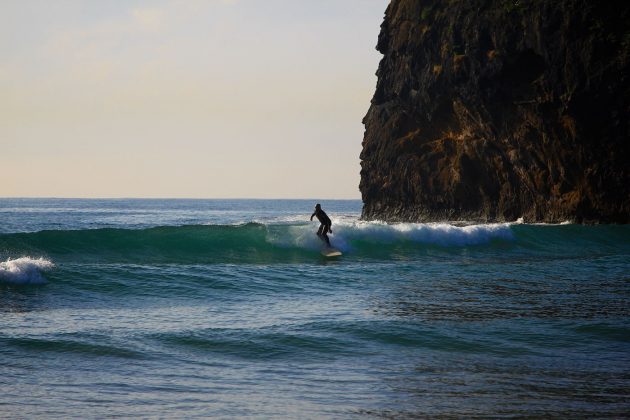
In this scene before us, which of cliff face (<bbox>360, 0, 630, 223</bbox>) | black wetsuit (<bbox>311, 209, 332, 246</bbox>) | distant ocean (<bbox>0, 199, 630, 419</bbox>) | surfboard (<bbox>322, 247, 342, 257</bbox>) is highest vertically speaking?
cliff face (<bbox>360, 0, 630, 223</bbox>)

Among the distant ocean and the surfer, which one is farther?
the surfer

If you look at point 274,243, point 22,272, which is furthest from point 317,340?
point 274,243

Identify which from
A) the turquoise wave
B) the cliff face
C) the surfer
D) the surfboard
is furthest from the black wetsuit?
the cliff face

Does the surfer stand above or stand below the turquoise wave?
above

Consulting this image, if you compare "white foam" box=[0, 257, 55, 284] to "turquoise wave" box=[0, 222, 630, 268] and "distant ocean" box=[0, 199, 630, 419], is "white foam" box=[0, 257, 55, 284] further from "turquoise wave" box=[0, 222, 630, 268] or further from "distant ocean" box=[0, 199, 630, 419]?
"turquoise wave" box=[0, 222, 630, 268]

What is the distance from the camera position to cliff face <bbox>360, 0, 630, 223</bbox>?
36.4 m

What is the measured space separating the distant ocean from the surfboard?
321cm

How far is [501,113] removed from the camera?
4053 cm

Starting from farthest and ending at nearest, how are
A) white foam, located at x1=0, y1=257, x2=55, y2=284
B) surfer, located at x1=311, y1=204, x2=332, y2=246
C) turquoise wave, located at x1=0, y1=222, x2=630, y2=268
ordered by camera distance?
surfer, located at x1=311, y1=204, x2=332, y2=246, turquoise wave, located at x1=0, y1=222, x2=630, y2=268, white foam, located at x1=0, y1=257, x2=55, y2=284

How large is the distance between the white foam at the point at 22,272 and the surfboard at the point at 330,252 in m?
11.1

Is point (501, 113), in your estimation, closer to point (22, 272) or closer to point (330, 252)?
point (330, 252)

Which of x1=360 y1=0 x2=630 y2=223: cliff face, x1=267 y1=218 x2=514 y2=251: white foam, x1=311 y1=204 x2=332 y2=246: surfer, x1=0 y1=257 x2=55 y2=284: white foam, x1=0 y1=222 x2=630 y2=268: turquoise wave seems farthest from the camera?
x1=360 y1=0 x2=630 y2=223: cliff face

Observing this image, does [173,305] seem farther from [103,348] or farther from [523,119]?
[523,119]

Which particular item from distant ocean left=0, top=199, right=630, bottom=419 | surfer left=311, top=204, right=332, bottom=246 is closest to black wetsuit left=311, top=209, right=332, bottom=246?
surfer left=311, top=204, right=332, bottom=246
